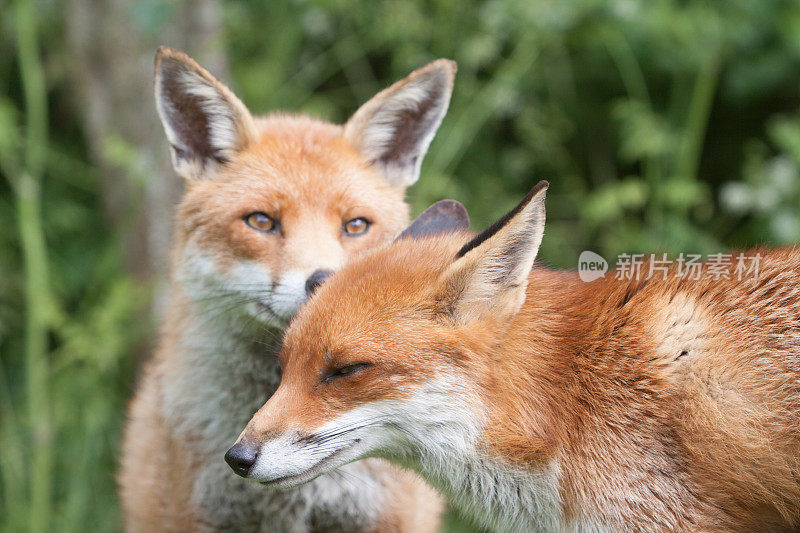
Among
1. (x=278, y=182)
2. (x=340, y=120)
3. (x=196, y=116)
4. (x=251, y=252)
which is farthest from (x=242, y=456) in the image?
(x=340, y=120)

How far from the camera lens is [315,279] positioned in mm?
2938

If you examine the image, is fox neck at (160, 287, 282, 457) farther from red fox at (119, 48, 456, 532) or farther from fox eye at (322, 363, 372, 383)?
fox eye at (322, 363, 372, 383)

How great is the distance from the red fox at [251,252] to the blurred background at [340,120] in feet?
4.25

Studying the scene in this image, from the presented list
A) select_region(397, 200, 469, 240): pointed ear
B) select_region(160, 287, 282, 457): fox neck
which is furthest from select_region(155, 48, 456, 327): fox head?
select_region(397, 200, 469, 240): pointed ear

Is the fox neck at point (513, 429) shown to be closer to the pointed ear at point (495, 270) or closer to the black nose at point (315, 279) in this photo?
the pointed ear at point (495, 270)

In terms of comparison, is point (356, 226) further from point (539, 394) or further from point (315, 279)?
point (539, 394)

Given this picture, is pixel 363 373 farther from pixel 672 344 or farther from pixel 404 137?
pixel 404 137

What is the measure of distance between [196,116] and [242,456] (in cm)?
198

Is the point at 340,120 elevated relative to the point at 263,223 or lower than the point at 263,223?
elevated

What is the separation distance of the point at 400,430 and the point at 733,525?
102 cm

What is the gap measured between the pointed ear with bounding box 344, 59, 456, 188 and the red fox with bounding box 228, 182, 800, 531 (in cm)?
125

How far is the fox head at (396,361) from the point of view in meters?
2.29

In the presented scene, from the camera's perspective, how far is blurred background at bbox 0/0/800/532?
5.08 m

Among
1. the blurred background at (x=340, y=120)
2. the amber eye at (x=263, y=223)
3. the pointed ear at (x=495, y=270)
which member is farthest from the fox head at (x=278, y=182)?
the blurred background at (x=340, y=120)
